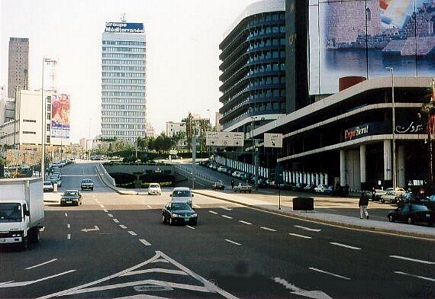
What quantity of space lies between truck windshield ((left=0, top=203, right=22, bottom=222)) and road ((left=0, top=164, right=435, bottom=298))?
136 centimetres

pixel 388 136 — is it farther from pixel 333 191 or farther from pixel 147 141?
pixel 147 141

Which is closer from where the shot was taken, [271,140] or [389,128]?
[389,128]

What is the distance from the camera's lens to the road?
12.2 meters

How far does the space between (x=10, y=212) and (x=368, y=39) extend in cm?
8684

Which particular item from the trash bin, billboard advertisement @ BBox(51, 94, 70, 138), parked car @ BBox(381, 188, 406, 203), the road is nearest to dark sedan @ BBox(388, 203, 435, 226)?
the road

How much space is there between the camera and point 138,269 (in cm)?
1555

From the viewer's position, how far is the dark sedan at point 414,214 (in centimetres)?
3058

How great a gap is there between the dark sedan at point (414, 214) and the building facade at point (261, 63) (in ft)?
Result: 338

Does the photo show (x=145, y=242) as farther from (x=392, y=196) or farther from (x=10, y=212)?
(x=392, y=196)

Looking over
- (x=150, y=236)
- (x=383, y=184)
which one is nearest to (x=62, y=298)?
(x=150, y=236)

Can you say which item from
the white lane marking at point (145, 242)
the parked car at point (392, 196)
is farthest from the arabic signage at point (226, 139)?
the white lane marking at point (145, 242)

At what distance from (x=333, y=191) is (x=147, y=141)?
434 feet

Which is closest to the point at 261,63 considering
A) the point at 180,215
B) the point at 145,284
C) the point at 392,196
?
the point at 392,196

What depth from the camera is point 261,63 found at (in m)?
144
